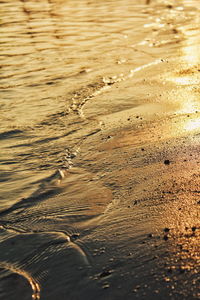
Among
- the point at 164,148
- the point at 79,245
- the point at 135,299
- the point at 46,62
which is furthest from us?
the point at 46,62

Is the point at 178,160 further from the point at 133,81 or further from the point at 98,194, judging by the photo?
the point at 133,81

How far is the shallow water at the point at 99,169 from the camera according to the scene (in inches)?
103

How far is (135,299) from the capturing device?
2.39 metres

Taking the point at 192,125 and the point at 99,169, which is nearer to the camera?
the point at 99,169

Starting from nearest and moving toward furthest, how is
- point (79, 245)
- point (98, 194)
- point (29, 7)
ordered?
point (79, 245) < point (98, 194) < point (29, 7)

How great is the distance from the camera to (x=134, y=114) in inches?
206

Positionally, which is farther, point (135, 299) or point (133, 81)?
point (133, 81)

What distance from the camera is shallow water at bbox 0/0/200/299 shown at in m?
2.62

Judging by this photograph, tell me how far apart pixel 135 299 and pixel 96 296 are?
20cm

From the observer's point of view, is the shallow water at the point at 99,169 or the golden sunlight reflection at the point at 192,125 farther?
the golden sunlight reflection at the point at 192,125

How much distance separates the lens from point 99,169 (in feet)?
13.1

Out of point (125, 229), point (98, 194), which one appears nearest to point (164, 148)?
point (98, 194)

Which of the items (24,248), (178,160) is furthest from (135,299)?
(178,160)

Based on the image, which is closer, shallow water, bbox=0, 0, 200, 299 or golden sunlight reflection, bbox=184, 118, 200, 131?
shallow water, bbox=0, 0, 200, 299
